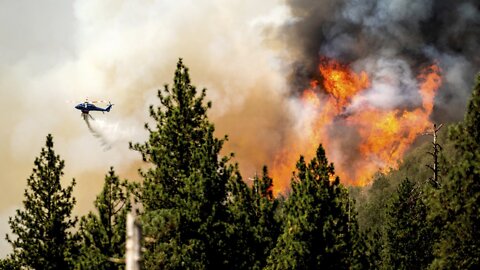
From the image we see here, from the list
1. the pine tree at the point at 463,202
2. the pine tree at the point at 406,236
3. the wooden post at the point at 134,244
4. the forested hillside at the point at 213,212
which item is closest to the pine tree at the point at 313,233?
the forested hillside at the point at 213,212

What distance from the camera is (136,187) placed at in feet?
95.7

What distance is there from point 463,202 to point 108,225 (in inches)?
660

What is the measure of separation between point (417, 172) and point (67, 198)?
145312 millimetres

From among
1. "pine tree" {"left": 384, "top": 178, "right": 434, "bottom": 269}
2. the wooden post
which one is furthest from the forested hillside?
"pine tree" {"left": 384, "top": 178, "right": 434, "bottom": 269}

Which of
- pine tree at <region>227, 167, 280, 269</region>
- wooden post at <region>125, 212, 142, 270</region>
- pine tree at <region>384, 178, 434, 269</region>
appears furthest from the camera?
pine tree at <region>384, 178, 434, 269</region>

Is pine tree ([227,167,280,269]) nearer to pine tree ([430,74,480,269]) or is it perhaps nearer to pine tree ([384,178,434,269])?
pine tree ([430,74,480,269])

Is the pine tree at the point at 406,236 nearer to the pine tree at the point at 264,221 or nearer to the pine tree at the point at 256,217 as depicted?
the pine tree at the point at 264,221

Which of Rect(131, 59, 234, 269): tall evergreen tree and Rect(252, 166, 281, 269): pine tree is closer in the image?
Rect(131, 59, 234, 269): tall evergreen tree

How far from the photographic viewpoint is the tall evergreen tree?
85.6ft

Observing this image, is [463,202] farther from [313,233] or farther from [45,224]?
[45,224]

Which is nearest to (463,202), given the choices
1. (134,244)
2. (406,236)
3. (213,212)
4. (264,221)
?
(213,212)

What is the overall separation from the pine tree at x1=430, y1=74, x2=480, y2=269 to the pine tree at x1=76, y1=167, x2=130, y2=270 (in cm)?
1456

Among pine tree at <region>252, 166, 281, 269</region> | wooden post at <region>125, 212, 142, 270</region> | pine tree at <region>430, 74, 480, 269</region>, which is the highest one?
pine tree at <region>252, 166, 281, 269</region>

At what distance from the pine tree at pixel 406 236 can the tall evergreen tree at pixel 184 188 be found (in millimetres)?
33418
